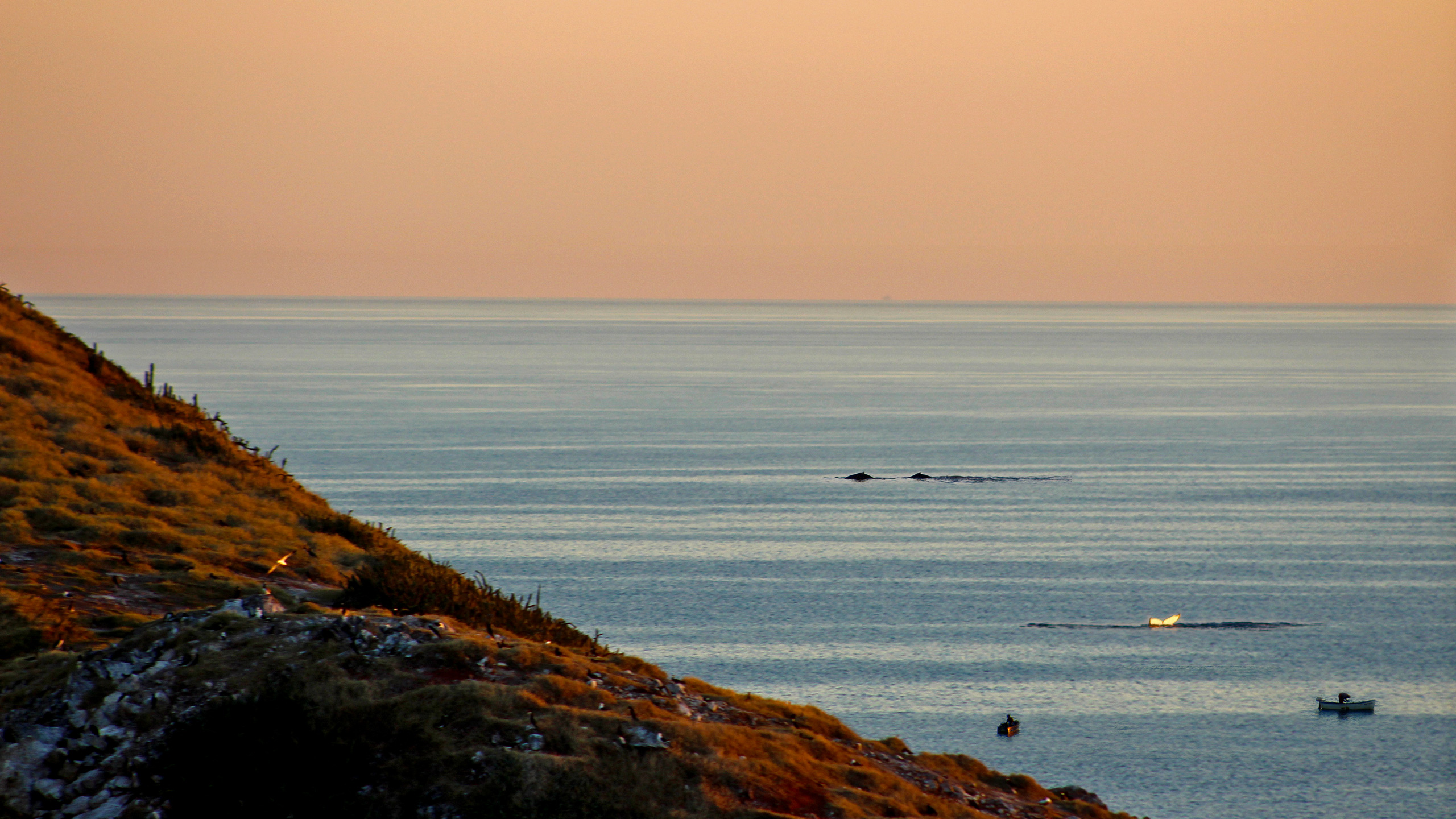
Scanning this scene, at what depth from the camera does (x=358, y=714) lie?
1072cm

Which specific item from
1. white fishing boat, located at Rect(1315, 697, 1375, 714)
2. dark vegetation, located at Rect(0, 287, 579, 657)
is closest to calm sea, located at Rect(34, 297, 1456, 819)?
white fishing boat, located at Rect(1315, 697, 1375, 714)

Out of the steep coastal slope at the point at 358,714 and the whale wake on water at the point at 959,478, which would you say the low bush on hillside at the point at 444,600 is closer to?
the steep coastal slope at the point at 358,714

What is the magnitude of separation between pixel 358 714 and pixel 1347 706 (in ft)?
118

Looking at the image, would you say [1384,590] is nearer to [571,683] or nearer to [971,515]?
[971,515]

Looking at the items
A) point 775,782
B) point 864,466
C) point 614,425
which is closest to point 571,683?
point 775,782

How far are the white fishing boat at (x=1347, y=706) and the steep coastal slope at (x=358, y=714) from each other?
26897mm

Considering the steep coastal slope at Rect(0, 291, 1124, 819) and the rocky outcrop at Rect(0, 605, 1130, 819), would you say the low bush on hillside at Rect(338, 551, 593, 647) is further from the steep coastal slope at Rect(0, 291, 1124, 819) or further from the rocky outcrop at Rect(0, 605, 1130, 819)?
the rocky outcrop at Rect(0, 605, 1130, 819)

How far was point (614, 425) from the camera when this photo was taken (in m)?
121

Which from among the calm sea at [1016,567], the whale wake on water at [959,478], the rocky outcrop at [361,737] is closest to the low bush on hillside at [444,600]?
the rocky outcrop at [361,737]

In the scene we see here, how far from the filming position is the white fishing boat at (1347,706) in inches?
1545

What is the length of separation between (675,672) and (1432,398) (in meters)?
157

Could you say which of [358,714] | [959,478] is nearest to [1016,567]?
[959,478]

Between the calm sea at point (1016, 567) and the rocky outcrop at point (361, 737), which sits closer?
the rocky outcrop at point (361, 737)

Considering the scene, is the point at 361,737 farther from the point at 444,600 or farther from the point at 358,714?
the point at 444,600
